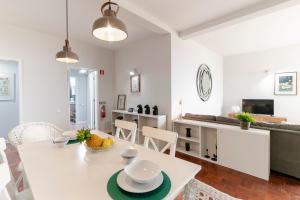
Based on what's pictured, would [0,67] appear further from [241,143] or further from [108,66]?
[241,143]

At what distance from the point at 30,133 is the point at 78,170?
1560 mm

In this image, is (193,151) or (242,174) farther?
(193,151)

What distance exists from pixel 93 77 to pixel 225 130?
3827mm

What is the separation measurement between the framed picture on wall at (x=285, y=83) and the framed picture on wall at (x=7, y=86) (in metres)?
7.28

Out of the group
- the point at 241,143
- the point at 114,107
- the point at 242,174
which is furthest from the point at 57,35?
the point at 242,174

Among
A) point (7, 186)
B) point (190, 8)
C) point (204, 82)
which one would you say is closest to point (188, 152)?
point (204, 82)

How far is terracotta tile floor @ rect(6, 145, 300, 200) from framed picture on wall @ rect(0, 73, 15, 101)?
2205mm

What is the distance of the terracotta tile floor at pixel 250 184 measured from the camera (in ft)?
6.34

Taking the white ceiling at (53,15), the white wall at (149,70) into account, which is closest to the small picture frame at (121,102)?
the white wall at (149,70)

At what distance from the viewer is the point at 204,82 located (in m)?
4.74

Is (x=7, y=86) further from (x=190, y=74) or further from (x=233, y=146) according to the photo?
(x=233, y=146)

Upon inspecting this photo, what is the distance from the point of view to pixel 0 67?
3.88 meters

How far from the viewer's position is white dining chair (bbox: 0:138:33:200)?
744 mm

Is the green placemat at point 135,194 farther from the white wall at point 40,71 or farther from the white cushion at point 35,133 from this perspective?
→ the white wall at point 40,71
